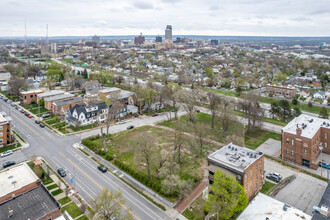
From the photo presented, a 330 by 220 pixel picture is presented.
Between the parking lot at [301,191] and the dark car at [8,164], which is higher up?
the dark car at [8,164]

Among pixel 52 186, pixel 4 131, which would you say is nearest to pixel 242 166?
pixel 52 186

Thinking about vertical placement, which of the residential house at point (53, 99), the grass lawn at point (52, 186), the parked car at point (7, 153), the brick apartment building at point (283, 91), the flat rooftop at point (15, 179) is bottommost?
the grass lawn at point (52, 186)

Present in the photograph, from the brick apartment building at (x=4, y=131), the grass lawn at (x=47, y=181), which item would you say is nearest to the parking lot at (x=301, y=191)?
the grass lawn at (x=47, y=181)

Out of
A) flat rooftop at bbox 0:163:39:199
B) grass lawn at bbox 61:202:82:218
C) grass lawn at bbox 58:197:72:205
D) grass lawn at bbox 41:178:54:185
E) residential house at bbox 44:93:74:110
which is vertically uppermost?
residential house at bbox 44:93:74:110

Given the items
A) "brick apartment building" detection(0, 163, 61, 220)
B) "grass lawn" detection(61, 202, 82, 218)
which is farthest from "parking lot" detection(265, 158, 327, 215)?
"brick apartment building" detection(0, 163, 61, 220)

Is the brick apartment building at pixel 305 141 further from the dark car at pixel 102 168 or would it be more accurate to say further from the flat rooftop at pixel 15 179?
the flat rooftop at pixel 15 179

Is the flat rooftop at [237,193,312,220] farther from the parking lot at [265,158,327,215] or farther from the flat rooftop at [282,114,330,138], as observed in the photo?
the flat rooftop at [282,114,330,138]
